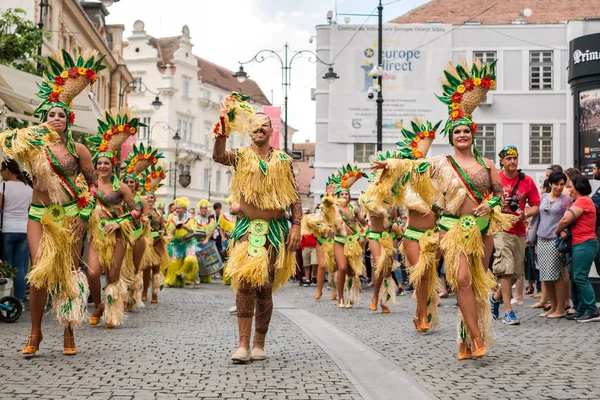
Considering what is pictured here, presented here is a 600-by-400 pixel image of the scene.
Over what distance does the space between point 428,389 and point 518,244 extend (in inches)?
219

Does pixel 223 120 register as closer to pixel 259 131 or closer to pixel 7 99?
pixel 259 131

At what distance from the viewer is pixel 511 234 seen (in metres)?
11.3

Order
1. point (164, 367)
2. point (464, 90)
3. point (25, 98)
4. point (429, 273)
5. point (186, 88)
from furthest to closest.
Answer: point (186, 88), point (25, 98), point (429, 273), point (464, 90), point (164, 367)

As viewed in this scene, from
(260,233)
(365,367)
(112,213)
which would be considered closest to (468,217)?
(365,367)

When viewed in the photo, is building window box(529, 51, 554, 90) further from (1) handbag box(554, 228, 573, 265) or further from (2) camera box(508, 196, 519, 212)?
(2) camera box(508, 196, 519, 212)

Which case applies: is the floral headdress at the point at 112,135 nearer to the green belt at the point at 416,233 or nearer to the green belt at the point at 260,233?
the green belt at the point at 260,233

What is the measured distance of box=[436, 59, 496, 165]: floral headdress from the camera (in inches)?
317

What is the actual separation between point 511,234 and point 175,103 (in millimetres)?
76953

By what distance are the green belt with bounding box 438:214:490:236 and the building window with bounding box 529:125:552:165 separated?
3476cm

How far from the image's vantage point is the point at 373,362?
7.36 metres

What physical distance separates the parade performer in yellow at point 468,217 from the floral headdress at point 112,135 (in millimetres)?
4320

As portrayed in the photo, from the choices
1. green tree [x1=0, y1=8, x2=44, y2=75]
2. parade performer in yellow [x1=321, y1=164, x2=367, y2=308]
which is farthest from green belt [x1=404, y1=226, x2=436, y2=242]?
green tree [x1=0, y1=8, x2=44, y2=75]

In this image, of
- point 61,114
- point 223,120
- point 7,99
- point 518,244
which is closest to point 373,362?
point 223,120

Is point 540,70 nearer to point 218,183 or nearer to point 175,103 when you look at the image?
point 175,103
